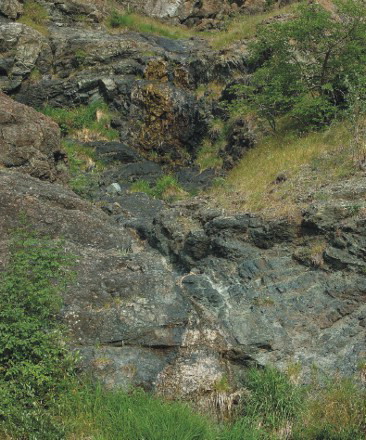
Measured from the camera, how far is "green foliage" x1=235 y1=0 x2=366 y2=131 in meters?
13.5

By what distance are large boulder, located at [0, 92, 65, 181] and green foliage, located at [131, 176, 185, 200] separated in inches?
94.8

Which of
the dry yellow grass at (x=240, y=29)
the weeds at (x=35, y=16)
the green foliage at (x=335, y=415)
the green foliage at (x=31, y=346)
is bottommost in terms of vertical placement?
the weeds at (x=35, y=16)

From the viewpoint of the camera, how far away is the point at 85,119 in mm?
16969

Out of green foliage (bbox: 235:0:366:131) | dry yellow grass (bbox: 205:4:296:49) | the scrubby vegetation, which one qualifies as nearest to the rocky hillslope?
the scrubby vegetation

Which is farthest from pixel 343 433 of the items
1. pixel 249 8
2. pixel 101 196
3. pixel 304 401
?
pixel 249 8

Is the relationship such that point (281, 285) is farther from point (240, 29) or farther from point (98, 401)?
point (240, 29)

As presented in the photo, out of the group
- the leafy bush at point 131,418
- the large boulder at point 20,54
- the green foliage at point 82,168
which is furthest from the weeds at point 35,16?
the leafy bush at point 131,418

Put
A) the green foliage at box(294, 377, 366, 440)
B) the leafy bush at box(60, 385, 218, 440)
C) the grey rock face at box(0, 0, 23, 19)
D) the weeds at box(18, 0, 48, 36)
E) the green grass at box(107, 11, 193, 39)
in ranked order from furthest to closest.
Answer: the green grass at box(107, 11, 193, 39) < the weeds at box(18, 0, 48, 36) < the grey rock face at box(0, 0, 23, 19) < the green foliage at box(294, 377, 366, 440) < the leafy bush at box(60, 385, 218, 440)

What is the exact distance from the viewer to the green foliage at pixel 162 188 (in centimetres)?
1374

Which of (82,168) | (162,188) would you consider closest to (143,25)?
(82,168)

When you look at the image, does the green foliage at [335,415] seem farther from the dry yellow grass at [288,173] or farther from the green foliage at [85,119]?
the green foliage at [85,119]

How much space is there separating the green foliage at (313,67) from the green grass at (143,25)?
34.3 feet

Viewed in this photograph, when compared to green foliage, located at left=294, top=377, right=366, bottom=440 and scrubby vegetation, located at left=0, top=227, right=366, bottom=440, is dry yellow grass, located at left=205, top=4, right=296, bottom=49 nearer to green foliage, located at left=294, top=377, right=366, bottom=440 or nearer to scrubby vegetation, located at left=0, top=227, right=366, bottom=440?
scrubby vegetation, located at left=0, top=227, right=366, bottom=440

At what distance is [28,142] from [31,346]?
6.52 metres
